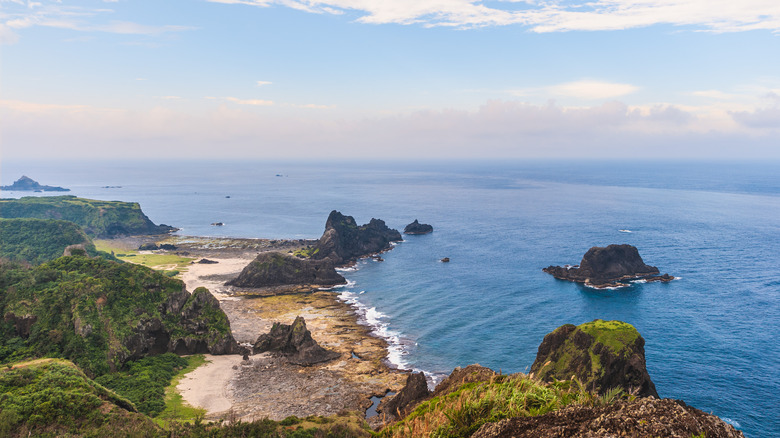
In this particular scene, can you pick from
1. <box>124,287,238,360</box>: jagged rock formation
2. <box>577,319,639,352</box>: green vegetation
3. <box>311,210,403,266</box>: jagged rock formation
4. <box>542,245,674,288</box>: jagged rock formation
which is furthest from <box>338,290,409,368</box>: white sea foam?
<box>542,245,674,288</box>: jagged rock formation

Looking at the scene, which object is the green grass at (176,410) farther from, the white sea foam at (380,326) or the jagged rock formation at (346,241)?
the jagged rock formation at (346,241)

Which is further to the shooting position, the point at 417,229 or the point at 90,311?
the point at 417,229

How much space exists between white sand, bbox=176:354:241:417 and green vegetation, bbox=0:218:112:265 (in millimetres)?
76445

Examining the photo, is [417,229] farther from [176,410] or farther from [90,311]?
[176,410]

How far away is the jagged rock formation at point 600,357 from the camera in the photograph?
173 ft

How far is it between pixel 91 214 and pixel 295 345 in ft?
534

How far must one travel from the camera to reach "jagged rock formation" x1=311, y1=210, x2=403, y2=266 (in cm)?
13450

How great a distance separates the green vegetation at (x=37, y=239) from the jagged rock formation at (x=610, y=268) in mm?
128137

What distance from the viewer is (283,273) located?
113m

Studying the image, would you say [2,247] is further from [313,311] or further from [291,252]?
[313,311]

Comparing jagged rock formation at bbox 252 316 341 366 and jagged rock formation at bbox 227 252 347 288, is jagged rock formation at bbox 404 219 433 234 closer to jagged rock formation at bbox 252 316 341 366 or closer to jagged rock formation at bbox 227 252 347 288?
jagged rock formation at bbox 227 252 347 288

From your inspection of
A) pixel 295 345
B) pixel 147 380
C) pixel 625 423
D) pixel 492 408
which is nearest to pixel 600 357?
pixel 295 345

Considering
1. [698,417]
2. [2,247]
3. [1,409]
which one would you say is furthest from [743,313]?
[2,247]

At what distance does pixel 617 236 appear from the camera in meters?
155
